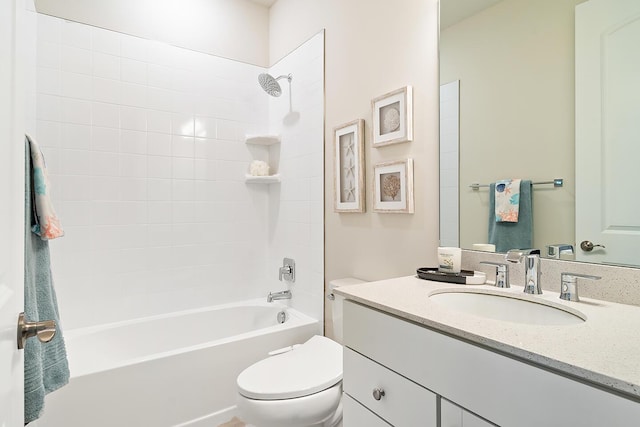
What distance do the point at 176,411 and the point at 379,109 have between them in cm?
187

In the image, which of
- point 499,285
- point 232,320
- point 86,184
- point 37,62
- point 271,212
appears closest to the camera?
point 499,285

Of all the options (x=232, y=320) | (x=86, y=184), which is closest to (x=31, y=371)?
(x=86, y=184)

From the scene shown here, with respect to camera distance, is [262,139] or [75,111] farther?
[262,139]

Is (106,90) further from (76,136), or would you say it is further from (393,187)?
(393,187)

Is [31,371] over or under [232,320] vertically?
over

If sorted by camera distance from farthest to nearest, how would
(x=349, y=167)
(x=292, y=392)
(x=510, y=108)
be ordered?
(x=349, y=167), (x=292, y=392), (x=510, y=108)

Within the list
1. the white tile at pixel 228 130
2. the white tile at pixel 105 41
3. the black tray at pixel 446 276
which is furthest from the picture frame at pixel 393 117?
the white tile at pixel 105 41

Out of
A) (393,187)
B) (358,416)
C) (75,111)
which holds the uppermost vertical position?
(75,111)

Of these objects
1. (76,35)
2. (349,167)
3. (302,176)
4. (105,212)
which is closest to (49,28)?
(76,35)

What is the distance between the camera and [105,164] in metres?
2.19

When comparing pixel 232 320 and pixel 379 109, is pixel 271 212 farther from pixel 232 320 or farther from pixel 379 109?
pixel 379 109

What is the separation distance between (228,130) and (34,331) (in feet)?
6.94

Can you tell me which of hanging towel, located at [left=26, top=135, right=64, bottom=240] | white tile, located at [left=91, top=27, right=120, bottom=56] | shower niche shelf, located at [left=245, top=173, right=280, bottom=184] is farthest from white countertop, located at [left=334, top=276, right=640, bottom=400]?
white tile, located at [left=91, top=27, right=120, bottom=56]

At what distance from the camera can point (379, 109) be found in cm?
176
